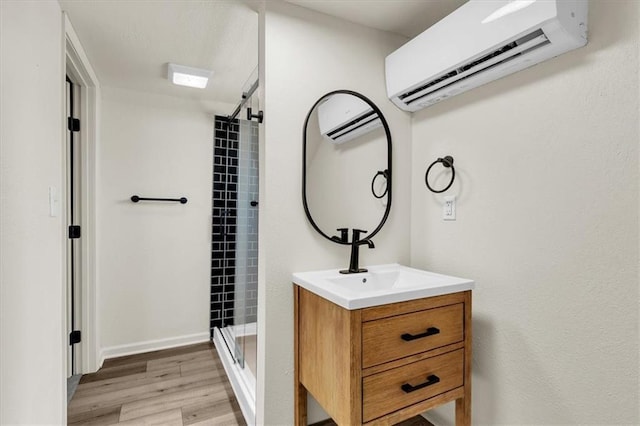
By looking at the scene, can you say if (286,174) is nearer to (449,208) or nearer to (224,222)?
(449,208)

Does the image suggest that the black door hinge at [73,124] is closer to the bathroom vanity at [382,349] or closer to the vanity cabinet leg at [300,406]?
the bathroom vanity at [382,349]

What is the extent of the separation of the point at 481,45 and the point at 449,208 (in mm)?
767

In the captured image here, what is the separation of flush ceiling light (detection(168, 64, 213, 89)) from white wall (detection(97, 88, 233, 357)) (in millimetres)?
445

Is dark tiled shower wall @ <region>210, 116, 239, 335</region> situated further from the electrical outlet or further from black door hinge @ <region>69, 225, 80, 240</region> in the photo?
the electrical outlet

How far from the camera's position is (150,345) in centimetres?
281

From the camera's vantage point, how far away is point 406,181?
1968mm

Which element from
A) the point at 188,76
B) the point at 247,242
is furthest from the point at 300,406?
the point at 188,76

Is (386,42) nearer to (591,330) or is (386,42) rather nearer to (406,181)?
(406,181)

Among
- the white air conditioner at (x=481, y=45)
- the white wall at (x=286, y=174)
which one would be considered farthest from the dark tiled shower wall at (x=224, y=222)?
the white air conditioner at (x=481, y=45)

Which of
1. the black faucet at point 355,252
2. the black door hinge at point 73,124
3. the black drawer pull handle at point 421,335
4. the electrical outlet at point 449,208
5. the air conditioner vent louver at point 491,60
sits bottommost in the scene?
the black drawer pull handle at point 421,335

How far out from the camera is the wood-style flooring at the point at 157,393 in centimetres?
189

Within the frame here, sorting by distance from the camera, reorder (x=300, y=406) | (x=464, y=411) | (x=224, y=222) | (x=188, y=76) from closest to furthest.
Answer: (x=464, y=411) → (x=300, y=406) → (x=188, y=76) → (x=224, y=222)

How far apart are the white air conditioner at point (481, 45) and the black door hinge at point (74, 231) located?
2312mm

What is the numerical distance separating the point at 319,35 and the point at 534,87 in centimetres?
104
